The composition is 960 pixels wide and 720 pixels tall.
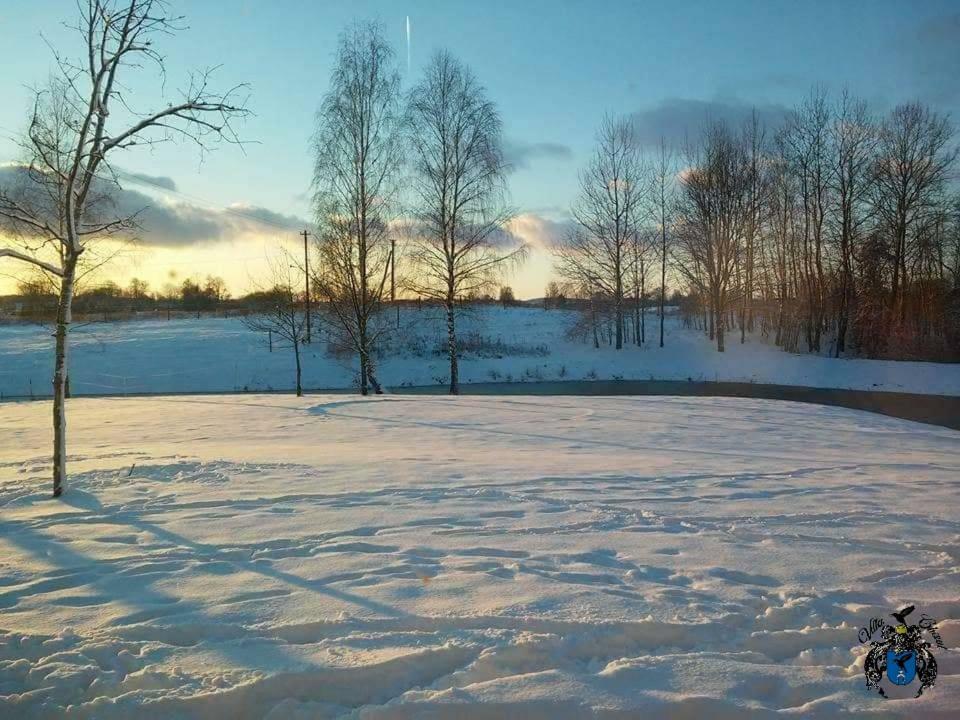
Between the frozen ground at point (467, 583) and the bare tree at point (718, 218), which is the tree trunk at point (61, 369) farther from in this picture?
the bare tree at point (718, 218)

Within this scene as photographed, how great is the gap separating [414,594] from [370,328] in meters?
21.9

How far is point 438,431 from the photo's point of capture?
11.6 m

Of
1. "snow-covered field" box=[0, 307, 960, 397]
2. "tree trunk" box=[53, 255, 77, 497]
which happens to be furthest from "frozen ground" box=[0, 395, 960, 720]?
"snow-covered field" box=[0, 307, 960, 397]

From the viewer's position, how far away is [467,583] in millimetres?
4145

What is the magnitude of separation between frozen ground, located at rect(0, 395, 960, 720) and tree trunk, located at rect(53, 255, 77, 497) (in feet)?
1.12

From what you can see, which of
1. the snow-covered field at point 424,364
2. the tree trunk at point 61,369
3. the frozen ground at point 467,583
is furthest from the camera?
the snow-covered field at point 424,364

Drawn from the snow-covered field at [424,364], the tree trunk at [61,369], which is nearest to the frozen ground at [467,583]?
the tree trunk at [61,369]

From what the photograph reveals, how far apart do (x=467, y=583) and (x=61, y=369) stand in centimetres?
488

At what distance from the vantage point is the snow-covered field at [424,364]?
28.0 m

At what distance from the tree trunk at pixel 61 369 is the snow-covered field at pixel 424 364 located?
59.9 ft

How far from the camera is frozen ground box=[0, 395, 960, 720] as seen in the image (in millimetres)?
3000

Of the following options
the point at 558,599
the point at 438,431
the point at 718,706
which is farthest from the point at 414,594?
the point at 438,431

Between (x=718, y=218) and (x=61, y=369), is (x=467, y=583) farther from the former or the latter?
(x=718, y=218)

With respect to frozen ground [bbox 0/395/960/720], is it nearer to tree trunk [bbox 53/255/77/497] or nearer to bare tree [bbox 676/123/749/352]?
tree trunk [bbox 53/255/77/497]
